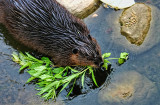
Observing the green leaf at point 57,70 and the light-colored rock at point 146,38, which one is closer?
the green leaf at point 57,70

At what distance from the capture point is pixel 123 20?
21.5ft

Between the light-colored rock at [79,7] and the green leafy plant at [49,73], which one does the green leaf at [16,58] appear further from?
the light-colored rock at [79,7]

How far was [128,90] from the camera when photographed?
18.4 feet

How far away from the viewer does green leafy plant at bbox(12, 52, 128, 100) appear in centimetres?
546

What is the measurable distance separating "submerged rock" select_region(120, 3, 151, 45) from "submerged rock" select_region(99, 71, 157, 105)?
3.28 feet

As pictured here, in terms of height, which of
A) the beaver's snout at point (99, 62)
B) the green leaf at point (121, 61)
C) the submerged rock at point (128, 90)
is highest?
the beaver's snout at point (99, 62)

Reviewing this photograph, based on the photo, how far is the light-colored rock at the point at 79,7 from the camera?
687 centimetres

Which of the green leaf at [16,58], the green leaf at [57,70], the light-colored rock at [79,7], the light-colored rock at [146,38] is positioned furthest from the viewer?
the light-colored rock at [79,7]

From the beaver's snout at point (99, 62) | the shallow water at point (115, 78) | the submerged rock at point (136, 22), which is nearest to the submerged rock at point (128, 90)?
the shallow water at point (115, 78)

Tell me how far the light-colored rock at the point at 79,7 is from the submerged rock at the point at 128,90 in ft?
7.03

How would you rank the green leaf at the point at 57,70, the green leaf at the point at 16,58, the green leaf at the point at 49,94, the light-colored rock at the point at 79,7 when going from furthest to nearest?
the light-colored rock at the point at 79,7
the green leaf at the point at 16,58
the green leaf at the point at 57,70
the green leaf at the point at 49,94

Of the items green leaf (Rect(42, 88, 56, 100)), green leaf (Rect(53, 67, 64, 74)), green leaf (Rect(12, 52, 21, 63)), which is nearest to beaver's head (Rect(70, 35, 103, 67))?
green leaf (Rect(53, 67, 64, 74))

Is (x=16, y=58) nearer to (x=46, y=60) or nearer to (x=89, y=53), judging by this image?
(x=46, y=60)

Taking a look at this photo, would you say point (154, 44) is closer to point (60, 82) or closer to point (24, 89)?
point (60, 82)
